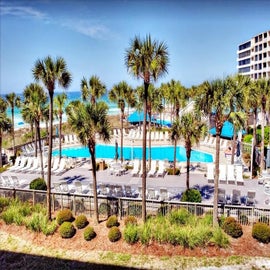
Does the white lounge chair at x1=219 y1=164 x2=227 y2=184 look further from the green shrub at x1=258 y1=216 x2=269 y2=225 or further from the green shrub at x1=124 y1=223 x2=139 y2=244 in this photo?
the green shrub at x1=124 y1=223 x2=139 y2=244

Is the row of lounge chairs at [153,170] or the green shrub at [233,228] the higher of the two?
the row of lounge chairs at [153,170]

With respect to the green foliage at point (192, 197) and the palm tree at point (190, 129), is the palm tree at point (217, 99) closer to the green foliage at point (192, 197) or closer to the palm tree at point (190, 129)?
the palm tree at point (190, 129)

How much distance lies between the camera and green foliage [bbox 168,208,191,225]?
12.1 m

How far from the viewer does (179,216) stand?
Answer: 39.8ft

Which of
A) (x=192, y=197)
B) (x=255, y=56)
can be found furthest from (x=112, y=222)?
(x=255, y=56)

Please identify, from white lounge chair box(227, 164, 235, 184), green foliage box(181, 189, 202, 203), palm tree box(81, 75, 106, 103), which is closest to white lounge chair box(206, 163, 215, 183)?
white lounge chair box(227, 164, 235, 184)

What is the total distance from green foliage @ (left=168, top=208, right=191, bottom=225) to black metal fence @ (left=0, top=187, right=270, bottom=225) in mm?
246

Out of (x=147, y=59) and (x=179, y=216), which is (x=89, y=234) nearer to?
(x=179, y=216)

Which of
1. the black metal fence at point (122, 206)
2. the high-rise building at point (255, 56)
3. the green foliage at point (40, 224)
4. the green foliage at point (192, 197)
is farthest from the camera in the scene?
the high-rise building at point (255, 56)

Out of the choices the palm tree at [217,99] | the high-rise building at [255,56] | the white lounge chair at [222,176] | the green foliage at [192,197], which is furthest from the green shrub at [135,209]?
the high-rise building at [255,56]

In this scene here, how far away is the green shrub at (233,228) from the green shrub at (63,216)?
6.90 m

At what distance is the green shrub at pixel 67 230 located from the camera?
12094 millimetres

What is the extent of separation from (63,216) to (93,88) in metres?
11.0

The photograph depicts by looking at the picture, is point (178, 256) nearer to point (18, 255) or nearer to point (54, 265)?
point (54, 265)
